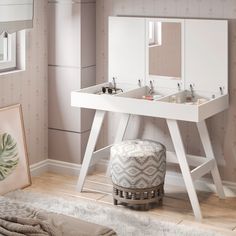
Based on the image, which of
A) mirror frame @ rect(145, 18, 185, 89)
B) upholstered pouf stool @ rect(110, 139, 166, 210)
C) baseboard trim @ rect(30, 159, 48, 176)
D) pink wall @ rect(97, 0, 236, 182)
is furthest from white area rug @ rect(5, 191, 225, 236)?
mirror frame @ rect(145, 18, 185, 89)

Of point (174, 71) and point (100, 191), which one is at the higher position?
point (174, 71)

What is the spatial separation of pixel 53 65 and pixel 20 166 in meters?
0.93

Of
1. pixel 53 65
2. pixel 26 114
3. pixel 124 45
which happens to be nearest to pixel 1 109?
pixel 26 114

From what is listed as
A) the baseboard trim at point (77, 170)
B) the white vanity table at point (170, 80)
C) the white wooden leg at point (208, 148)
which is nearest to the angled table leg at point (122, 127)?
the white vanity table at point (170, 80)

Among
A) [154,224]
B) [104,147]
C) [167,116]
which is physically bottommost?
[154,224]

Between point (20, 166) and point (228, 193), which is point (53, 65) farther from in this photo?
point (228, 193)

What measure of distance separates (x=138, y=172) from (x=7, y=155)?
1.10m

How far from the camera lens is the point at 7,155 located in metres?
4.70

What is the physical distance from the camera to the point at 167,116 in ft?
13.8

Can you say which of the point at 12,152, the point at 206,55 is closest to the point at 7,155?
the point at 12,152

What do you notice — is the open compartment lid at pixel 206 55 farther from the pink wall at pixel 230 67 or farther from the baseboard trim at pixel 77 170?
the baseboard trim at pixel 77 170

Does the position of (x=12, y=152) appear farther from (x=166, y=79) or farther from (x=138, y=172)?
(x=166, y=79)

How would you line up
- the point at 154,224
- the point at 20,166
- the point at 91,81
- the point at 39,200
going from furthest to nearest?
1. the point at 91,81
2. the point at 20,166
3. the point at 39,200
4. the point at 154,224

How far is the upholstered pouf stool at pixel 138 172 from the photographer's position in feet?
14.0
